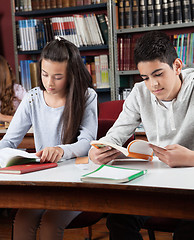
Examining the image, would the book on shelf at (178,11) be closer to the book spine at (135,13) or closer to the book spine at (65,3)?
the book spine at (135,13)

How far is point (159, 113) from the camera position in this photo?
1709 mm

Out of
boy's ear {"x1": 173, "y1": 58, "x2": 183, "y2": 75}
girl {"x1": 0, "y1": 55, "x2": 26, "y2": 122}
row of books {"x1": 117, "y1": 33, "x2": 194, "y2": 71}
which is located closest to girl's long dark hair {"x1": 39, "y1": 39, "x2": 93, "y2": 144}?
boy's ear {"x1": 173, "y1": 58, "x2": 183, "y2": 75}

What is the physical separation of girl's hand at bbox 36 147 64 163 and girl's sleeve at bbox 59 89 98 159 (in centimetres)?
7

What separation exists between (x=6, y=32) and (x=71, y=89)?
9.02 ft

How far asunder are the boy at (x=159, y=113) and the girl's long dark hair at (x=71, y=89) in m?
0.21

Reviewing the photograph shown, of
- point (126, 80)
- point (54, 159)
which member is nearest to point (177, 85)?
point (54, 159)

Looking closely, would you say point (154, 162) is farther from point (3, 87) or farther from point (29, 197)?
point (3, 87)

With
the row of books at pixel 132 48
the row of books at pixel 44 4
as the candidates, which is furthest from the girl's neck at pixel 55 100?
the row of books at pixel 44 4

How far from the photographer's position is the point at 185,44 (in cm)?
348

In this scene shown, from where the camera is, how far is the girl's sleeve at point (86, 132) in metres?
1.67

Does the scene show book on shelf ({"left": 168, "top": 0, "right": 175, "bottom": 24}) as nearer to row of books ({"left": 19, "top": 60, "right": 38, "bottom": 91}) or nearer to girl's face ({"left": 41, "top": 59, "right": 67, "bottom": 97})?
row of books ({"left": 19, "top": 60, "right": 38, "bottom": 91})

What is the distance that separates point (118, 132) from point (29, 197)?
61 centimetres

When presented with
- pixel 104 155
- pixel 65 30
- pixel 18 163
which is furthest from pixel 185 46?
pixel 18 163

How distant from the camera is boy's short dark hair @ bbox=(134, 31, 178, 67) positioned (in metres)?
1.51
